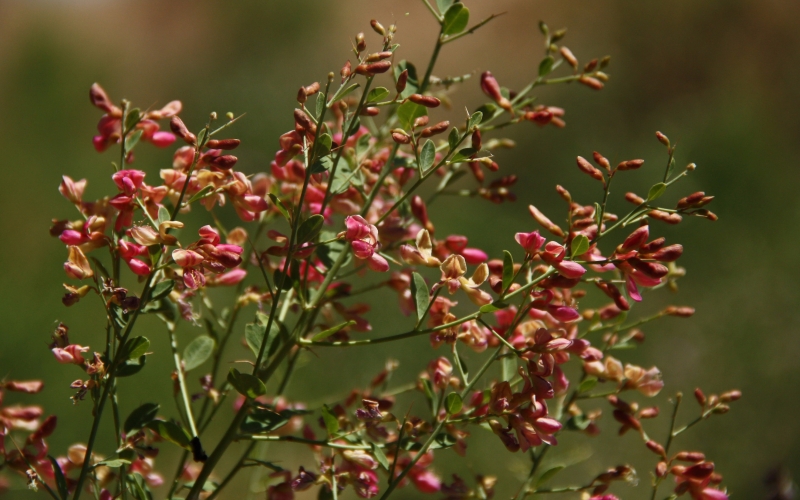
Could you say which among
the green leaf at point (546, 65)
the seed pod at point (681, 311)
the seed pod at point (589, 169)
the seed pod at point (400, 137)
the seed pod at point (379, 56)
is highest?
the green leaf at point (546, 65)

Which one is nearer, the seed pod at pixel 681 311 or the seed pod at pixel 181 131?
the seed pod at pixel 181 131

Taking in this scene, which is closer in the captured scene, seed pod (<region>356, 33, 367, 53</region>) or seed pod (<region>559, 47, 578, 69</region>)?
seed pod (<region>356, 33, 367, 53</region>)

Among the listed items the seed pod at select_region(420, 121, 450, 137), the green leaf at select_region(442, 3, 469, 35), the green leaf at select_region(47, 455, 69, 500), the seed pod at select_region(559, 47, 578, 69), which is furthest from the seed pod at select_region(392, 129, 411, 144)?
the green leaf at select_region(47, 455, 69, 500)

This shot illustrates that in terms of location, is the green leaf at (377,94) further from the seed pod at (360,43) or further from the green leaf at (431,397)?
the green leaf at (431,397)

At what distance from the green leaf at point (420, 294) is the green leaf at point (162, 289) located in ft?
0.59

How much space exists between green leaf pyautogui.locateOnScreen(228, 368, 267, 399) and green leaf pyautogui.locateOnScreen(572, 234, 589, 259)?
0.24 m

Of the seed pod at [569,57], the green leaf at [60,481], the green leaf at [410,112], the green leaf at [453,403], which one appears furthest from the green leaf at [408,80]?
the green leaf at [60,481]

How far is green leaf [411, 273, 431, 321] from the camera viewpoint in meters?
0.55

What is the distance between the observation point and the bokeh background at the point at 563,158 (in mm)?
2707

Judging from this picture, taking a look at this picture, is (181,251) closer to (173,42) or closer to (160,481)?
(160,481)

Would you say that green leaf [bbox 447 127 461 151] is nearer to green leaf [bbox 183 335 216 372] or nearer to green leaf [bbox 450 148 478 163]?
green leaf [bbox 450 148 478 163]

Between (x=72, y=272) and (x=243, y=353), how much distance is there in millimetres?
2082

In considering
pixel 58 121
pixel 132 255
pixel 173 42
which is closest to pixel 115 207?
pixel 132 255

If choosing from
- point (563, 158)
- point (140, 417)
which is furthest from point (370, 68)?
point (563, 158)
